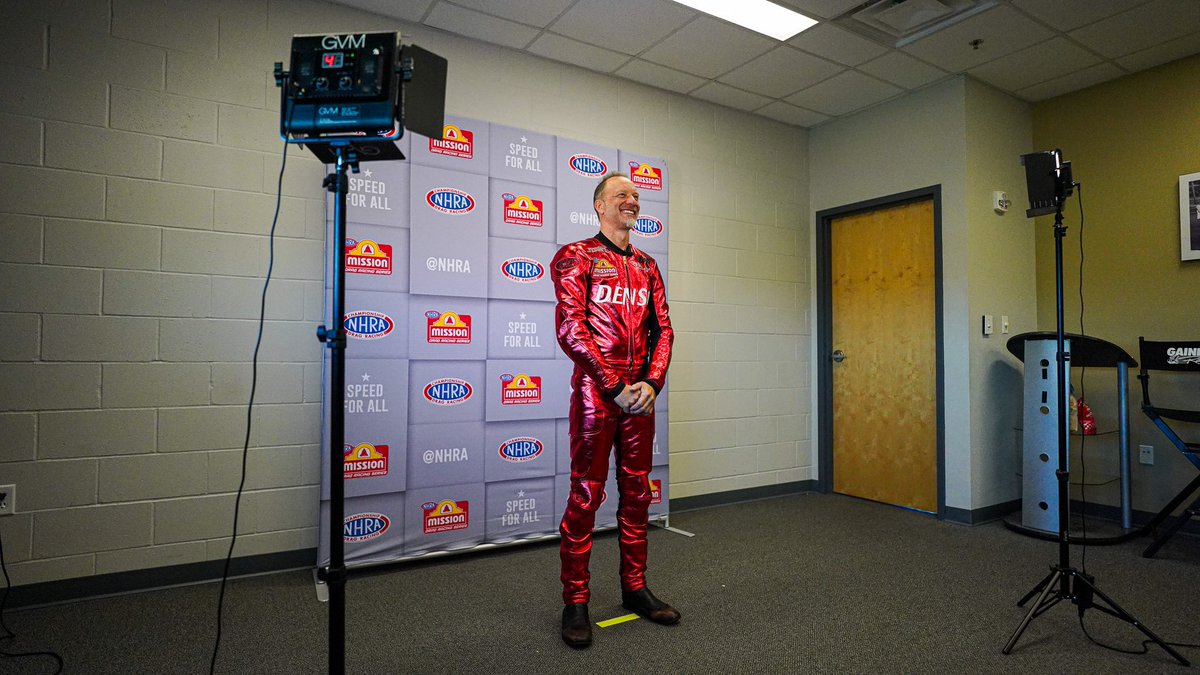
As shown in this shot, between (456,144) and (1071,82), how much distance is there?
380 centimetres

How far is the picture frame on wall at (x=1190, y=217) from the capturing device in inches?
141

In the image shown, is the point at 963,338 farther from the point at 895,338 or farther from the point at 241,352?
the point at 241,352

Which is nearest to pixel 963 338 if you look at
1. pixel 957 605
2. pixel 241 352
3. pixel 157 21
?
pixel 957 605

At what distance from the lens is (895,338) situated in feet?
14.1

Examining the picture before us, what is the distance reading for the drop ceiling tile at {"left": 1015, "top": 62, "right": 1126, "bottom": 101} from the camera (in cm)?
383

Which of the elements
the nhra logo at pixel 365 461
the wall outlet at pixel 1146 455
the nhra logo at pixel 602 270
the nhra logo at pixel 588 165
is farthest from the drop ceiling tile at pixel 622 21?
the wall outlet at pixel 1146 455

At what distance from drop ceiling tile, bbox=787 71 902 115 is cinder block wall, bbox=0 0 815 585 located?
7.38 feet

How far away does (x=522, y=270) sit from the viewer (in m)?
3.38

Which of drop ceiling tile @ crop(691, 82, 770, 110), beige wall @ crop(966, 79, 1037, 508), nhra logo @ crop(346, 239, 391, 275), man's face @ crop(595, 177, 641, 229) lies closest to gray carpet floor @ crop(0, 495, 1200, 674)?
beige wall @ crop(966, 79, 1037, 508)

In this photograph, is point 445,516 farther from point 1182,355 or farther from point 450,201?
point 1182,355

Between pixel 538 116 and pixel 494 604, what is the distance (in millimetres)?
2591

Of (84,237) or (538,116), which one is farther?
(538,116)

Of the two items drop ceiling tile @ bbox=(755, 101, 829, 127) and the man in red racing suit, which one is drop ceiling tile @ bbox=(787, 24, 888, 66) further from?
the man in red racing suit

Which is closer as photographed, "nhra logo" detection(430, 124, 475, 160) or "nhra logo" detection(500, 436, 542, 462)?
"nhra logo" detection(430, 124, 475, 160)
